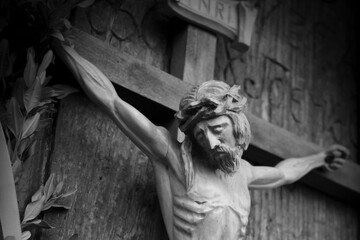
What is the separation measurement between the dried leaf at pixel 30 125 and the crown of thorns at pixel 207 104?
1.55ft

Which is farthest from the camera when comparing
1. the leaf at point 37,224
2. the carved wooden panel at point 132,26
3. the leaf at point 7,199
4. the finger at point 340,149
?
the finger at point 340,149

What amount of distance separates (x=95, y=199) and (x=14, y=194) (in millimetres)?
476

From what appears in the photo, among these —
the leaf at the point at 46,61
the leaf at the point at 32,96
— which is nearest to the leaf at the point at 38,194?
the leaf at the point at 32,96

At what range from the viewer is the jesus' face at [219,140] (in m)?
2.66

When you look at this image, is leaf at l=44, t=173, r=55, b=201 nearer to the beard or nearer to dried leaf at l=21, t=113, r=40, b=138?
dried leaf at l=21, t=113, r=40, b=138

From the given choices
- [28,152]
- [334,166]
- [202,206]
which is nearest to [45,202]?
[28,152]

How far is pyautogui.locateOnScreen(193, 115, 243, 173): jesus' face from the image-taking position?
2.66 meters

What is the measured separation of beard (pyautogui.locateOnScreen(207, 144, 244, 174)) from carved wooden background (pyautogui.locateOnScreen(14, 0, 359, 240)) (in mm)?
314

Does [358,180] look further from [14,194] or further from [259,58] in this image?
[14,194]

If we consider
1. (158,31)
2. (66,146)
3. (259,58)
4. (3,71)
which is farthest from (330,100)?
(3,71)

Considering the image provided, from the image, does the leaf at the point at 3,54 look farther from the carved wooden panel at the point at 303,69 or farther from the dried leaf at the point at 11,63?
the carved wooden panel at the point at 303,69

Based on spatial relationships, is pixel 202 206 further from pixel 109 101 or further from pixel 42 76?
pixel 42 76

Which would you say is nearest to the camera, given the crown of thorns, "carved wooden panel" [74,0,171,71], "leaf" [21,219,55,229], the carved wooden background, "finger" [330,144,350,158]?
"leaf" [21,219,55,229]

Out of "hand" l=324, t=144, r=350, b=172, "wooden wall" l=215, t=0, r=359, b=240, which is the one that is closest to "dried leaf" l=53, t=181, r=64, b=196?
"wooden wall" l=215, t=0, r=359, b=240
